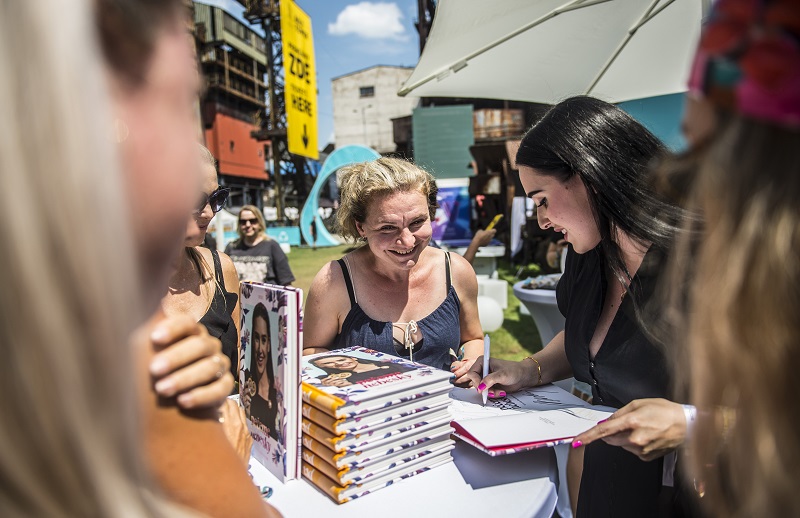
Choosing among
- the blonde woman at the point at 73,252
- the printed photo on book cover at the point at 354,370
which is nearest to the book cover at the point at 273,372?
the printed photo on book cover at the point at 354,370

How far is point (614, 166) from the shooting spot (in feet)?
5.59

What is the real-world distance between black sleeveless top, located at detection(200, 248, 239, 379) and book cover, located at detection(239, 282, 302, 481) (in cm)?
111

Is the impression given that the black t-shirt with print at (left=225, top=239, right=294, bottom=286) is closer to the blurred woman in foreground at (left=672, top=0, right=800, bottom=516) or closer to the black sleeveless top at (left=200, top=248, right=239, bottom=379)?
the black sleeveless top at (left=200, top=248, right=239, bottom=379)

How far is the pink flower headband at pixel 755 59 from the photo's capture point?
39 cm

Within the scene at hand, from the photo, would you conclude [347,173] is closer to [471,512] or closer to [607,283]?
[607,283]

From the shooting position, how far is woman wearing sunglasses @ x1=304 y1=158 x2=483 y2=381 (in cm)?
225

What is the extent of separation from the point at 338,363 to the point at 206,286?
4.40ft

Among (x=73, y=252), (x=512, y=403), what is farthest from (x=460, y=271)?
(x=73, y=252)

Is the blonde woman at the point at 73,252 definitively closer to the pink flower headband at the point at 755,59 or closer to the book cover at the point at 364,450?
the pink flower headband at the point at 755,59

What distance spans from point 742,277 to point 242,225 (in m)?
5.77

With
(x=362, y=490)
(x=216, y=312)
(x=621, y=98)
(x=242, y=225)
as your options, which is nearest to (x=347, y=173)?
(x=216, y=312)

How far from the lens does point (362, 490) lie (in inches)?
46.9

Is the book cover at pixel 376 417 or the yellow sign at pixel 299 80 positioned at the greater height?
the yellow sign at pixel 299 80

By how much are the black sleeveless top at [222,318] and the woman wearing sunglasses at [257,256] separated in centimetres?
305
